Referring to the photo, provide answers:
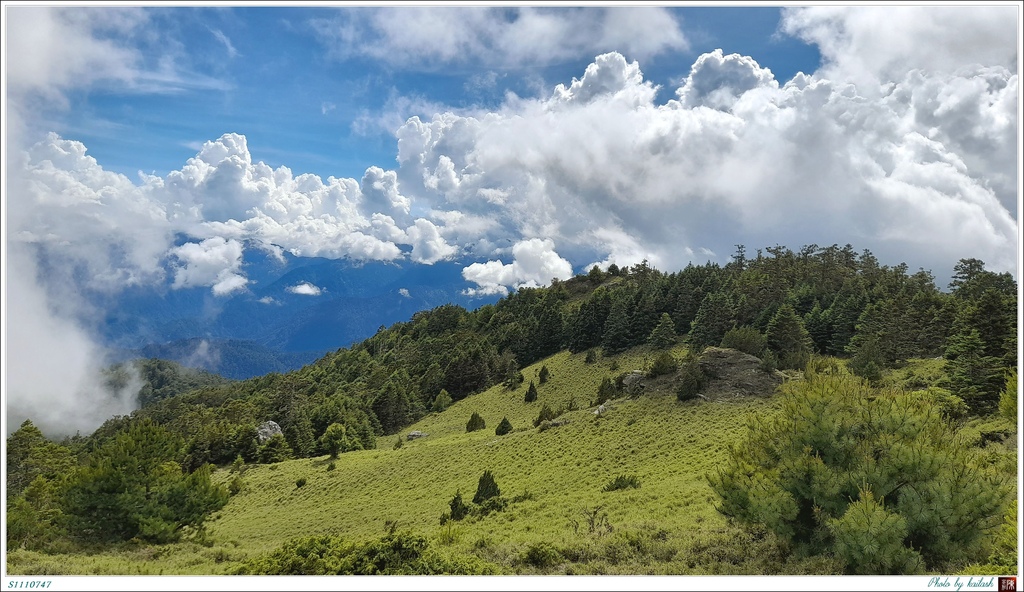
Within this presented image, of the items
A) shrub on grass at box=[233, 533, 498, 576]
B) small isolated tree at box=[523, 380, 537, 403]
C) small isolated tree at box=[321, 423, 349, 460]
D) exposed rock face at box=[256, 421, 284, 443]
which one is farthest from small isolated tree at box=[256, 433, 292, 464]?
shrub on grass at box=[233, 533, 498, 576]

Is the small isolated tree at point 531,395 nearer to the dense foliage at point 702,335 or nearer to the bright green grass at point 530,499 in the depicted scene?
the dense foliage at point 702,335

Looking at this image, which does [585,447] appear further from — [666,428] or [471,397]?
[471,397]

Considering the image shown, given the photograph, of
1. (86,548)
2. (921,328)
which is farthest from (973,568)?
(921,328)

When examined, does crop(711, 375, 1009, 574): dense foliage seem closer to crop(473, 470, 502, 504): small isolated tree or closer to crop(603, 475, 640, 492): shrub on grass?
crop(603, 475, 640, 492): shrub on grass

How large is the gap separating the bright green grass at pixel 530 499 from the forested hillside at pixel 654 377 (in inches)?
77.2

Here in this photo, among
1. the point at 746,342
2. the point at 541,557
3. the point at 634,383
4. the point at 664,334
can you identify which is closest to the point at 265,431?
the point at 634,383

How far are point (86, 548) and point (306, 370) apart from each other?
14583 cm

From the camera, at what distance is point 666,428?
36.9m

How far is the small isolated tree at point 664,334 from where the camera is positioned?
74188 millimetres

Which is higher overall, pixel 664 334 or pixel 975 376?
pixel 664 334

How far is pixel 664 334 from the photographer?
7406 cm

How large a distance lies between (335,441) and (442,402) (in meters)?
31.0

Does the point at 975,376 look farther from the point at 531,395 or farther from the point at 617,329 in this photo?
the point at 617,329

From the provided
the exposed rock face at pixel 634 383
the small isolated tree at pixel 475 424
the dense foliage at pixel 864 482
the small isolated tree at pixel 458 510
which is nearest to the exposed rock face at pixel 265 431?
the small isolated tree at pixel 475 424
